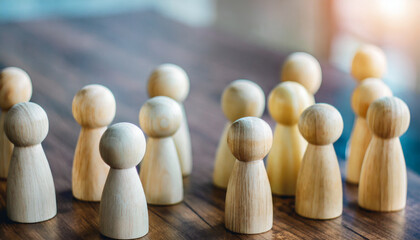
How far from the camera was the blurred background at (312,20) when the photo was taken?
91.7 inches

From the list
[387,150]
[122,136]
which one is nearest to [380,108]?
[387,150]

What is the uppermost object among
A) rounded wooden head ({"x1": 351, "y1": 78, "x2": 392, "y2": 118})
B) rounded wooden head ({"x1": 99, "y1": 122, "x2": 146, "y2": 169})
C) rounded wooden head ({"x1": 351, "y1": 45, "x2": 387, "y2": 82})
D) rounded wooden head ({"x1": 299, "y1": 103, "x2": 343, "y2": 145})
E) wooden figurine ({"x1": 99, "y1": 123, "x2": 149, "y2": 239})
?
rounded wooden head ({"x1": 351, "y1": 45, "x2": 387, "y2": 82})

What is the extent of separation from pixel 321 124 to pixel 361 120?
18cm

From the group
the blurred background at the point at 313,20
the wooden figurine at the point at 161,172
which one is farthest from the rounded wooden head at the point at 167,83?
the blurred background at the point at 313,20

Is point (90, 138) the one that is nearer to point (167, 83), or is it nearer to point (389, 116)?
point (167, 83)

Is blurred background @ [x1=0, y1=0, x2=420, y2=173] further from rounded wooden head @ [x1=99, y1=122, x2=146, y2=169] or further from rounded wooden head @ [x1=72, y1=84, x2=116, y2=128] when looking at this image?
rounded wooden head @ [x1=99, y1=122, x2=146, y2=169]

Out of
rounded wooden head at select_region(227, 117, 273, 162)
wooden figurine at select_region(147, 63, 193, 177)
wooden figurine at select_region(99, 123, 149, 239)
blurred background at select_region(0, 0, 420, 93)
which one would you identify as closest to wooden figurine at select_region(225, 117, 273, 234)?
rounded wooden head at select_region(227, 117, 273, 162)

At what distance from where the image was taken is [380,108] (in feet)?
2.44

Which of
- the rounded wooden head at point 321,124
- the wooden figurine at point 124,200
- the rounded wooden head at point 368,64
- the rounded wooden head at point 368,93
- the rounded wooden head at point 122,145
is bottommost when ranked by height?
the wooden figurine at point 124,200

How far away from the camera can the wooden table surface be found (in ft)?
2.41

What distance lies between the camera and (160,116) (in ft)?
2.51

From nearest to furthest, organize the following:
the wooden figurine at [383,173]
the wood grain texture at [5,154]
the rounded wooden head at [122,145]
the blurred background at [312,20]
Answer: the rounded wooden head at [122,145]
the wooden figurine at [383,173]
the wood grain texture at [5,154]
the blurred background at [312,20]

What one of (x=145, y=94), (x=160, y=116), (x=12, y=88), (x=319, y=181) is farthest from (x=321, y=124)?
(x=145, y=94)

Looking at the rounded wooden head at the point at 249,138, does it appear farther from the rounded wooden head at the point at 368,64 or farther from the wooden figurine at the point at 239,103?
the rounded wooden head at the point at 368,64
